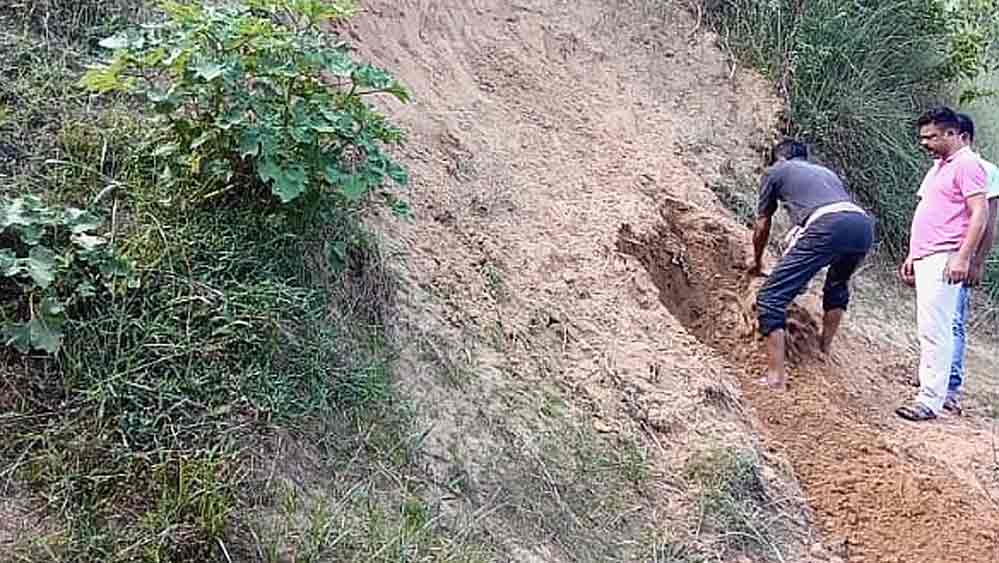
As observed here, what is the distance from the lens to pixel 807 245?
5.51 meters

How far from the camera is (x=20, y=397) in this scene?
3.00m

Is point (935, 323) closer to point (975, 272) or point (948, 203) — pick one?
point (975, 272)

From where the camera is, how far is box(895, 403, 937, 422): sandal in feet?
18.4

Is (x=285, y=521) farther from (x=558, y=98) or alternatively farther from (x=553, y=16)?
(x=553, y=16)

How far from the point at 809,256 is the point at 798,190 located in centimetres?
43

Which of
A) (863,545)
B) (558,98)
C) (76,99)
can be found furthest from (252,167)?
(558,98)

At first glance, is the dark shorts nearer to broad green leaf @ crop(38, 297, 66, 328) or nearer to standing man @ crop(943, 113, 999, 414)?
standing man @ crop(943, 113, 999, 414)

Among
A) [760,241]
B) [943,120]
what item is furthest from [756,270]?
[943,120]

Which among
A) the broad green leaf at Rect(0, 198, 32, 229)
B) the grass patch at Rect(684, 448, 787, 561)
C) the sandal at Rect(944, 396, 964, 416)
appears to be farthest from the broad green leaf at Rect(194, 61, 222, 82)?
the sandal at Rect(944, 396, 964, 416)

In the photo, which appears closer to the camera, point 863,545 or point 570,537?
point 570,537

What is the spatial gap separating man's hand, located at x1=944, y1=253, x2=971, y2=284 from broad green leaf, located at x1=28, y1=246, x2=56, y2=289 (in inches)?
169

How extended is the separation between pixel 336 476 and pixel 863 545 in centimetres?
231

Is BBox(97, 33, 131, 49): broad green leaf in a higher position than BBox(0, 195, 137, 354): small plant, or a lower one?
higher

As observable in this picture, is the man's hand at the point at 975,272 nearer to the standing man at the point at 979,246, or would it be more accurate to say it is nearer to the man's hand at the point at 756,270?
the standing man at the point at 979,246
